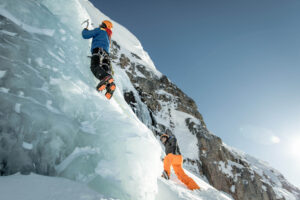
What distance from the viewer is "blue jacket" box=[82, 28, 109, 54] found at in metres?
4.64

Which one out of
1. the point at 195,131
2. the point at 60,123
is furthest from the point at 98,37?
the point at 195,131

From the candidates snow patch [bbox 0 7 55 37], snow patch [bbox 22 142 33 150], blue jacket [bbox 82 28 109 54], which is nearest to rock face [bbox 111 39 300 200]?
blue jacket [bbox 82 28 109 54]

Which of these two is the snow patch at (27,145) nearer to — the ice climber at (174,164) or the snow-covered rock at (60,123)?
the snow-covered rock at (60,123)

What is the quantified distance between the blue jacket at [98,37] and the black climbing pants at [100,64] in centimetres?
14

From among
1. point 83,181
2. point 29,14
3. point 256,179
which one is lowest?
point 83,181

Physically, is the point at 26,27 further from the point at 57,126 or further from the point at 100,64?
the point at 57,126

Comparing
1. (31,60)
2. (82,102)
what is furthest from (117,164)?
(31,60)

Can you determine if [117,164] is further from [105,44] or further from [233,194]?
[233,194]

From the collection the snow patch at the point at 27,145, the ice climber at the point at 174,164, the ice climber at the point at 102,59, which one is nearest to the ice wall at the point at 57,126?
the snow patch at the point at 27,145

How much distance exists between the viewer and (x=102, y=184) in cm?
218

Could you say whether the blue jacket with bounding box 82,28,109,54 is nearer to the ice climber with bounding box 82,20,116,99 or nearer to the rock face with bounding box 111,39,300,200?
the ice climber with bounding box 82,20,116,99

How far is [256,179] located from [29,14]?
27994 millimetres

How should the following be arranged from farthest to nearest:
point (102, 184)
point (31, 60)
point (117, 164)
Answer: point (31, 60) → point (117, 164) → point (102, 184)

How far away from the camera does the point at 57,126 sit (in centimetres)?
254
